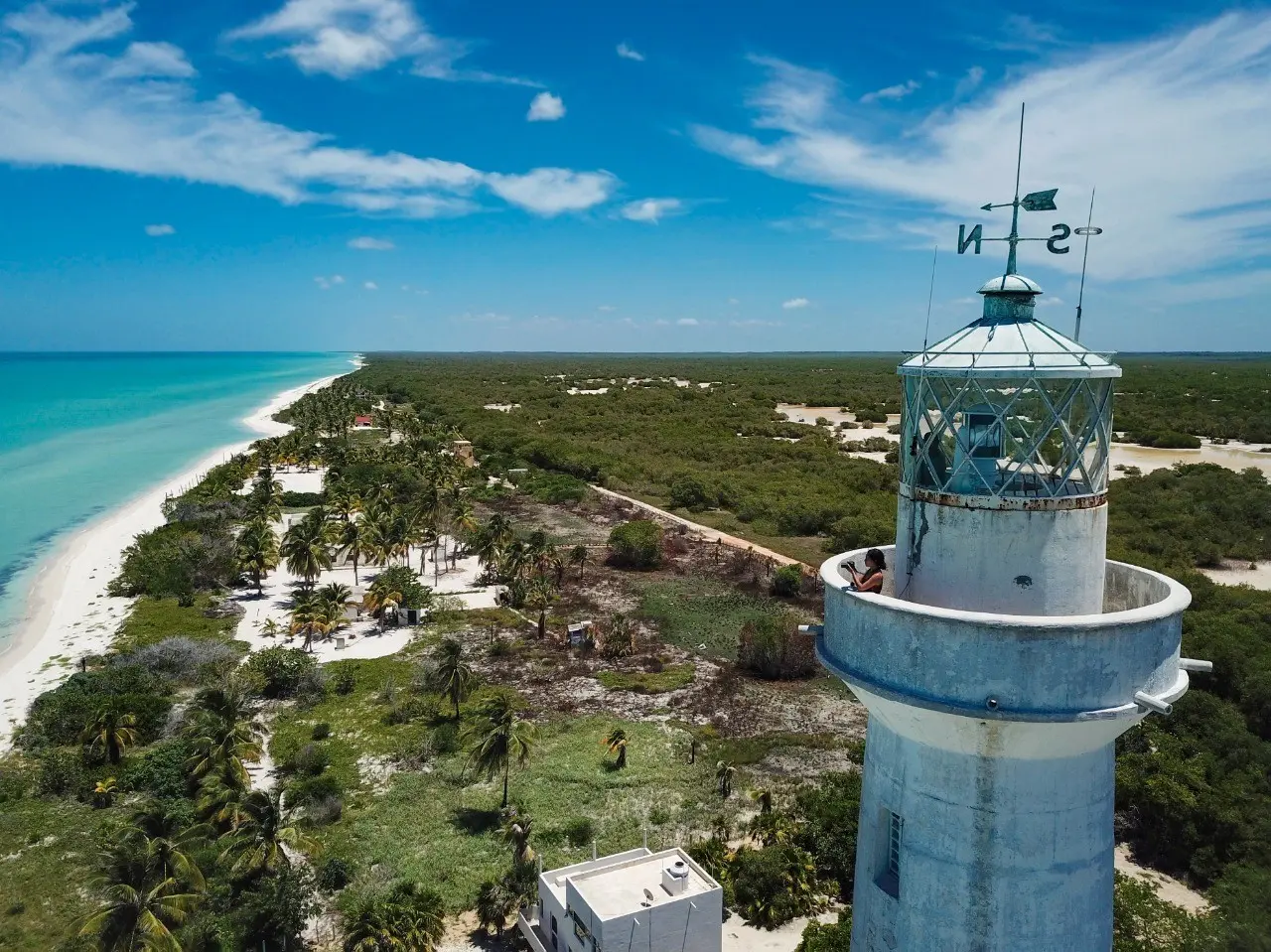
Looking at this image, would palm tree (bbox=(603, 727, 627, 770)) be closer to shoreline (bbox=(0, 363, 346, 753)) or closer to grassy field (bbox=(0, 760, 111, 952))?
grassy field (bbox=(0, 760, 111, 952))

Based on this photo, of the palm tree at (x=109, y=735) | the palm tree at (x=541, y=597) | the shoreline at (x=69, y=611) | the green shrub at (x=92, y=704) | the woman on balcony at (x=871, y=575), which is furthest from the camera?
the palm tree at (x=541, y=597)

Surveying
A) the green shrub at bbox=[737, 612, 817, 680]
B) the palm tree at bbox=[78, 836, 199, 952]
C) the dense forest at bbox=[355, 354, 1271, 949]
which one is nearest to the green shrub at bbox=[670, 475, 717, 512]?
the dense forest at bbox=[355, 354, 1271, 949]

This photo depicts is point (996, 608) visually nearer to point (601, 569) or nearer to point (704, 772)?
point (704, 772)

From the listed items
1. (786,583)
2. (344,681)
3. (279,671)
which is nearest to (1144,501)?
(786,583)

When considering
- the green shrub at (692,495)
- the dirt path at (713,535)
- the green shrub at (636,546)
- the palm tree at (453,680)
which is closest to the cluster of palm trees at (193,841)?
the palm tree at (453,680)

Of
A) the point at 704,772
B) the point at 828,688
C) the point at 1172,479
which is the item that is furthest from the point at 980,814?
the point at 1172,479

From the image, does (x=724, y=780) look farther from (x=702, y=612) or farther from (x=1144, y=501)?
(x=1144, y=501)

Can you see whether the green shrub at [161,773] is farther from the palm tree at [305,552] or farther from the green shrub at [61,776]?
the palm tree at [305,552]
